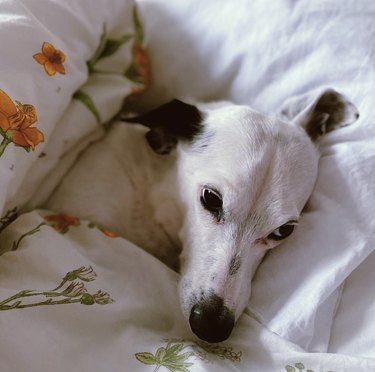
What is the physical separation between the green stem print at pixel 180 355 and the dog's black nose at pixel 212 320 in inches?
1.3

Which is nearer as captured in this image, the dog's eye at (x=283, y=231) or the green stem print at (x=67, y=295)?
the green stem print at (x=67, y=295)

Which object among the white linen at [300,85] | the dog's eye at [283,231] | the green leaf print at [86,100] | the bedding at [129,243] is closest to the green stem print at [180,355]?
the bedding at [129,243]

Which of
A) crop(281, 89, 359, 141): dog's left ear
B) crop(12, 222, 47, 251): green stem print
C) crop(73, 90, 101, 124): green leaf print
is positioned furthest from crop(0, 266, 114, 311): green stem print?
crop(281, 89, 359, 141): dog's left ear

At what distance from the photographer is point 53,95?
1.26 m

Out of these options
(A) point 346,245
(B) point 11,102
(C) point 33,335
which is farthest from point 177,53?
(C) point 33,335

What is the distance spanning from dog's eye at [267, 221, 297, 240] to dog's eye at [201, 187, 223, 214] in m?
0.14

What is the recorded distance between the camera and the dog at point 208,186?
1178mm

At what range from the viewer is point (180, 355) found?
104cm

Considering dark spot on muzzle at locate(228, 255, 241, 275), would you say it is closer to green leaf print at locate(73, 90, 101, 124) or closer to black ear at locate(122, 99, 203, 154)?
black ear at locate(122, 99, 203, 154)

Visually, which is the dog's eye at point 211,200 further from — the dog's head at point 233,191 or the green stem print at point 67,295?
the green stem print at point 67,295

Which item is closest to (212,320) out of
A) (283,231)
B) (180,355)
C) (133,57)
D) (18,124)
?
(180,355)

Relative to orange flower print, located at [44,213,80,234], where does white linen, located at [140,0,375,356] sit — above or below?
above

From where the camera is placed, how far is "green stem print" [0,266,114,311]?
3.31ft

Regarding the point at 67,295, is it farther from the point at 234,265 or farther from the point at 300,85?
the point at 300,85
